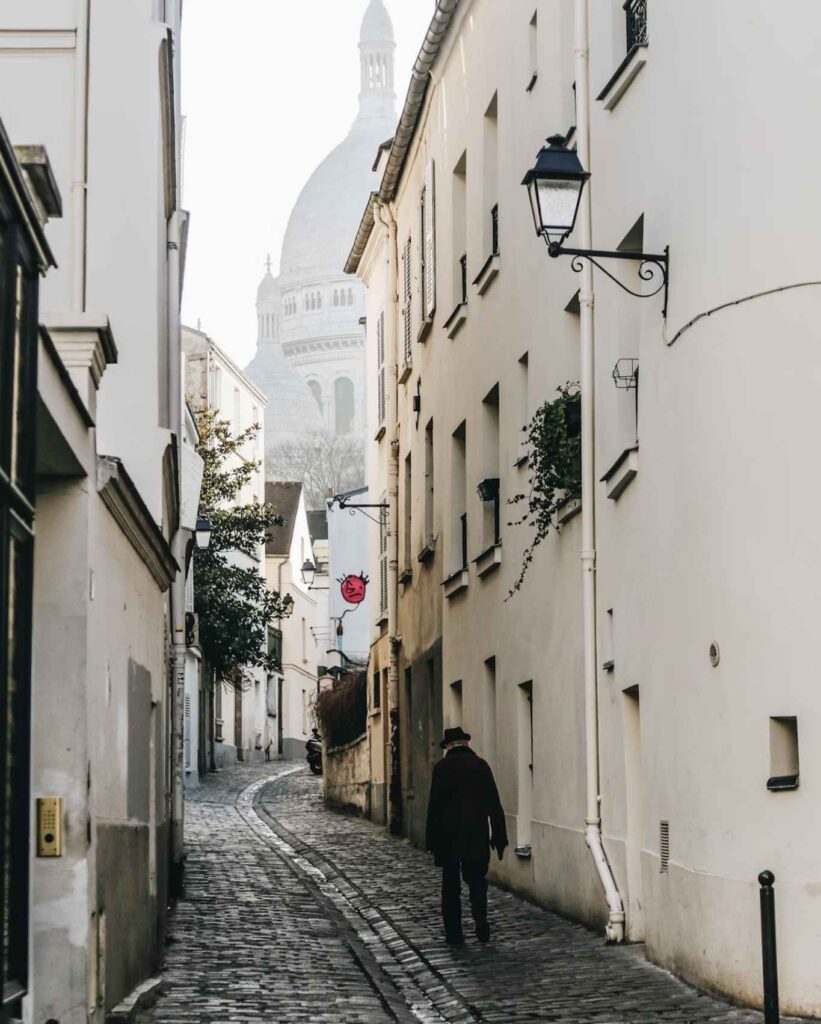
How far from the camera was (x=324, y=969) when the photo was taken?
1216 cm

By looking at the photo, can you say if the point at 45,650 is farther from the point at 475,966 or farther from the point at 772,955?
the point at 475,966

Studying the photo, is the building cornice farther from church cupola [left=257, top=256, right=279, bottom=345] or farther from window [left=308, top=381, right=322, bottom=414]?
church cupola [left=257, top=256, right=279, bottom=345]

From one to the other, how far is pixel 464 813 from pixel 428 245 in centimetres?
1130

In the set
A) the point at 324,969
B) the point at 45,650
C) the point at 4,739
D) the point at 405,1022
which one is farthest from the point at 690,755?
the point at 4,739

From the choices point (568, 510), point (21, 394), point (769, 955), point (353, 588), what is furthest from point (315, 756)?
point (21, 394)

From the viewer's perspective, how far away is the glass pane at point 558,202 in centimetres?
1200

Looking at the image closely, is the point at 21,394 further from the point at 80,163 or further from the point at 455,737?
the point at 455,737

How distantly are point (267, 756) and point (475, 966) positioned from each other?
5266 cm

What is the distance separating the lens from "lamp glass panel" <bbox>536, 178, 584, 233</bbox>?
12000 millimetres

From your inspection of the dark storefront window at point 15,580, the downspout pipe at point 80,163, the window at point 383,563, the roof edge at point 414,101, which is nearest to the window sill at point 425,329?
the roof edge at point 414,101

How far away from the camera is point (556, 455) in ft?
48.7

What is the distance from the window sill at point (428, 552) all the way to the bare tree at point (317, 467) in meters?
77.1

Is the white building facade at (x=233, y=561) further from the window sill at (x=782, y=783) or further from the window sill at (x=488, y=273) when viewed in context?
the window sill at (x=782, y=783)

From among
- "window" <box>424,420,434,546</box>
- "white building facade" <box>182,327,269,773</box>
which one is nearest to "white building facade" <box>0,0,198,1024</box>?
"window" <box>424,420,434,546</box>
